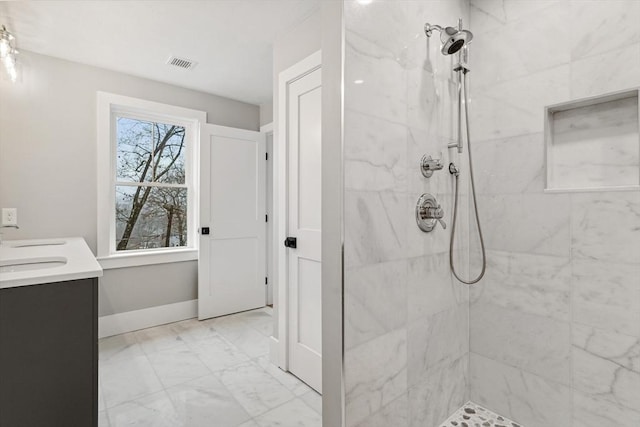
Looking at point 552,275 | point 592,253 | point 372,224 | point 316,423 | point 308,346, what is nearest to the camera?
point 372,224

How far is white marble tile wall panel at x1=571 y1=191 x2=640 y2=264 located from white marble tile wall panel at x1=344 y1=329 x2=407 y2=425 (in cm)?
90

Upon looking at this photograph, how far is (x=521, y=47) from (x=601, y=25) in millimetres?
307

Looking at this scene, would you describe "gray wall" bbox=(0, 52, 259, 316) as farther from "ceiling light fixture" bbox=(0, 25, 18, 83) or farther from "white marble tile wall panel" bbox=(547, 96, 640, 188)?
"white marble tile wall panel" bbox=(547, 96, 640, 188)

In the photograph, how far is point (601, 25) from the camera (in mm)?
1338

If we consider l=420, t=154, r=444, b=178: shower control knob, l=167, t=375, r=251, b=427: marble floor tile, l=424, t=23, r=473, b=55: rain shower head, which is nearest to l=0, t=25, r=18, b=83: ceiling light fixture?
l=167, t=375, r=251, b=427: marble floor tile

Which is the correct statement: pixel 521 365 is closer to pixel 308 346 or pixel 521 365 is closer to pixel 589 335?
pixel 589 335

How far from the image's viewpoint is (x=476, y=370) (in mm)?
1774

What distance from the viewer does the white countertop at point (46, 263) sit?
47.6 inches

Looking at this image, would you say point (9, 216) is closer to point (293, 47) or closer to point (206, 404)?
point (206, 404)

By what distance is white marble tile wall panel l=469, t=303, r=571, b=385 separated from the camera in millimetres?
1479

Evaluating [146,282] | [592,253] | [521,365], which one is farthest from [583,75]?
[146,282]

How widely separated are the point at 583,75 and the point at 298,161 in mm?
1558

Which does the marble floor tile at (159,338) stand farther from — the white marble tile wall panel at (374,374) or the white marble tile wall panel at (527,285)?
the white marble tile wall panel at (527,285)

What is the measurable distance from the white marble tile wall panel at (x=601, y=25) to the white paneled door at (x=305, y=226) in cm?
130
